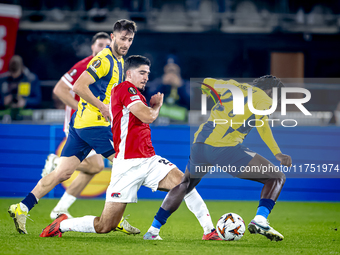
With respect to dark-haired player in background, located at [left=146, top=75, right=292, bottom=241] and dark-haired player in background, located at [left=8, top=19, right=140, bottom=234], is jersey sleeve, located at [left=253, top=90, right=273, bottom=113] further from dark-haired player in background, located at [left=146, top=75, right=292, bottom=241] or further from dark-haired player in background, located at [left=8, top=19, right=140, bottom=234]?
dark-haired player in background, located at [left=8, top=19, right=140, bottom=234]

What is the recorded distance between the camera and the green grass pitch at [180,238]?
429 centimetres

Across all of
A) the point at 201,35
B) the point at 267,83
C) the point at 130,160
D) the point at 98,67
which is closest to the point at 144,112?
the point at 130,160

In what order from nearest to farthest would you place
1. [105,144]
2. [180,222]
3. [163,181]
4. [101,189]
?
[163,181]
[105,144]
[180,222]
[101,189]

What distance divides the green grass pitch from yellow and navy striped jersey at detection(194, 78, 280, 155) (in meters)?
0.97

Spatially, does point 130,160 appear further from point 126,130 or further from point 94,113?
point 94,113

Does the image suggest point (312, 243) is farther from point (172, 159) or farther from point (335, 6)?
point (335, 6)

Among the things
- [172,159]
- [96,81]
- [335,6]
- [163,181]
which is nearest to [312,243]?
[163,181]

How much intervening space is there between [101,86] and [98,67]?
27 cm

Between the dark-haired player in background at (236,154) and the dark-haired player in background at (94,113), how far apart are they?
0.92 meters

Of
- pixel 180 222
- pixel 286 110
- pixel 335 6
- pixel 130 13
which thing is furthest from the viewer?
pixel 335 6

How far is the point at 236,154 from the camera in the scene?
491 cm

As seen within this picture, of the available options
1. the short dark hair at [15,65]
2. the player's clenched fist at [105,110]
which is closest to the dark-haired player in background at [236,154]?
the player's clenched fist at [105,110]

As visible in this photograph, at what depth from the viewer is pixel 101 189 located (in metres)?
→ 8.64

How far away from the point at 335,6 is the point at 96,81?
1109 cm
